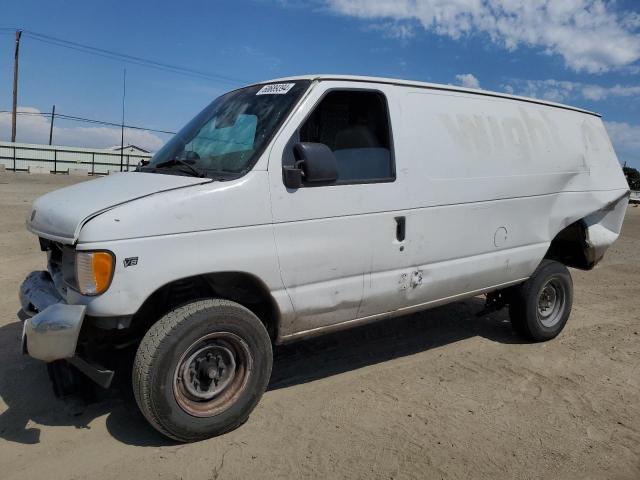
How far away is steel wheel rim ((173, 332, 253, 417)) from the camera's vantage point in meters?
3.32

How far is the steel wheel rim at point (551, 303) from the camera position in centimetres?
563

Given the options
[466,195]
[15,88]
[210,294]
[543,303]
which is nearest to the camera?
[210,294]

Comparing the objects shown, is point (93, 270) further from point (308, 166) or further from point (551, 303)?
point (551, 303)

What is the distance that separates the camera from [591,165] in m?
5.62

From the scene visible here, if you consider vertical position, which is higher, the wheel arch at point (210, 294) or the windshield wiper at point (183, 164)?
the windshield wiper at point (183, 164)

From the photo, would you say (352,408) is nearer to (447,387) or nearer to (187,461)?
(447,387)

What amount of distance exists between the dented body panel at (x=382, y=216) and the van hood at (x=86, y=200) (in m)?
0.01

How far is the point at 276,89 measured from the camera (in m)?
3.95

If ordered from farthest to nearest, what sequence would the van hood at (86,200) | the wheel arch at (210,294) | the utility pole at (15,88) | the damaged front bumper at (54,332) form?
the utility pole at (15,88) → the wheel arch at (210,294) → the van hood at (86,200) → the damaged front bumper at (54,332)

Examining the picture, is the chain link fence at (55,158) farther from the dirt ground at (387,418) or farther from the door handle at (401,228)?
the door handle at (401,228)

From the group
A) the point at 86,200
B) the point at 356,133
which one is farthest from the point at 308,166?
the point at 86,200

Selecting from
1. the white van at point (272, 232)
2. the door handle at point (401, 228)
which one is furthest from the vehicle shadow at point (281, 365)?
the door handle at point (401, 228)

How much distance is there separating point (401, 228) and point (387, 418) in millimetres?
1358

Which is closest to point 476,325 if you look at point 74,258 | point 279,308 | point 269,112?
point 279,308
